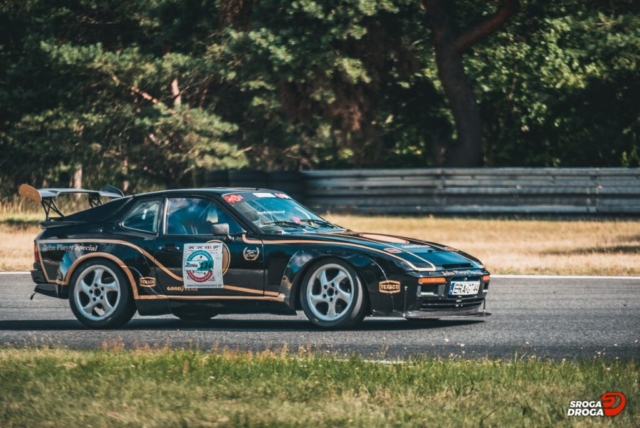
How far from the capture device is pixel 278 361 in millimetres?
7527

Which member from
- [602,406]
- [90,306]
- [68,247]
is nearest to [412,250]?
[90,306]

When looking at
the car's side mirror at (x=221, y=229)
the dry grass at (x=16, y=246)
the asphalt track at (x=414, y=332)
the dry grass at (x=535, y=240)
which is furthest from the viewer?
the dry grass at (x=16, y=246)

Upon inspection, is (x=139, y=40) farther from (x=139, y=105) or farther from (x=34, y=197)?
(x=34, y=197)

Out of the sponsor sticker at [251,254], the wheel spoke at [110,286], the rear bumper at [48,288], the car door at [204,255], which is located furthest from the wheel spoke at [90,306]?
the sponsor sticker at [251,254]

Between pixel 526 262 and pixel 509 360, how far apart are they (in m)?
9.31

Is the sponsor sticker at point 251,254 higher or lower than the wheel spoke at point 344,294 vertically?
higher

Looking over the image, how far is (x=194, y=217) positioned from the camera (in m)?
10.7

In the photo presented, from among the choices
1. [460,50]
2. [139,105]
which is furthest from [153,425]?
[139,105]

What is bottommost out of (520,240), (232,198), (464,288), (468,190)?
(464,288)

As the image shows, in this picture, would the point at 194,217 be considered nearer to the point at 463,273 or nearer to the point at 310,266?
the point at 310,266

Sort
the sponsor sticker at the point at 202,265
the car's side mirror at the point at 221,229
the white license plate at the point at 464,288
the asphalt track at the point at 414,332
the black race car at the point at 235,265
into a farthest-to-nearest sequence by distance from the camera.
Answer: the sponsor sticker at the point at 202,265 → the car's side mirror at the point at 221,229 → the white license plate at the point at 464,288 → the black race car at the point at 235,265 → the asphalt track at the point at 414,332

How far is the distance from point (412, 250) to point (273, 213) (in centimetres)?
142

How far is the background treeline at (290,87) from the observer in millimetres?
28156

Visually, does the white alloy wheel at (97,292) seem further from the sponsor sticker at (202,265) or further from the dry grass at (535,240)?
the dry grass at (535,240)
